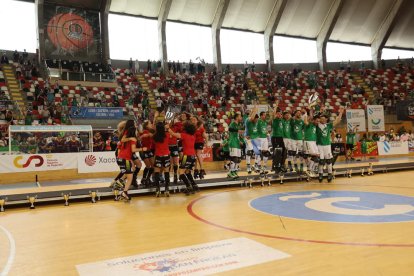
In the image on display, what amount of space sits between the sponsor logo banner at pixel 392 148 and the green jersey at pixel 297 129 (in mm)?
14189

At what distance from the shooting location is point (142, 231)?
5723mm

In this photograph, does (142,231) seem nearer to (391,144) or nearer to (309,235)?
(309,235)

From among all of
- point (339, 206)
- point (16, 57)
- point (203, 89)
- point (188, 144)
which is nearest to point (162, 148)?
point (188, 144)

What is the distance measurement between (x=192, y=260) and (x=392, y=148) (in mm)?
23845

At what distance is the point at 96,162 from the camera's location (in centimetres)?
1608

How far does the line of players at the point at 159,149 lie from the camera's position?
355 inches

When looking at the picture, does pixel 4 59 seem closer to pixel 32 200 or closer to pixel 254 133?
pixel 32 200

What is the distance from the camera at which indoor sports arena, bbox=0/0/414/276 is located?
4672 mm

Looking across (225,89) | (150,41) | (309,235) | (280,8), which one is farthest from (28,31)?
(309,235)

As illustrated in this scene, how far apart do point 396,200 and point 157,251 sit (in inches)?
228

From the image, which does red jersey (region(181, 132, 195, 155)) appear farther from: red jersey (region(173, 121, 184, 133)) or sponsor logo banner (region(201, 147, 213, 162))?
sponsor logo banner (region(201, 147, 213, 162))

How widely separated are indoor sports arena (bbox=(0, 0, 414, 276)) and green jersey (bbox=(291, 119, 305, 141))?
56 millimetres

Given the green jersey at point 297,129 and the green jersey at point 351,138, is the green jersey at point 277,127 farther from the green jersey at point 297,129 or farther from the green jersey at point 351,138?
the green jersey at point 351,138

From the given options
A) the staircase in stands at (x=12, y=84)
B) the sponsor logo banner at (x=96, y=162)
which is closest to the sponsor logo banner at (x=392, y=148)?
the sponsor logo banner at (x=96, y=162)
